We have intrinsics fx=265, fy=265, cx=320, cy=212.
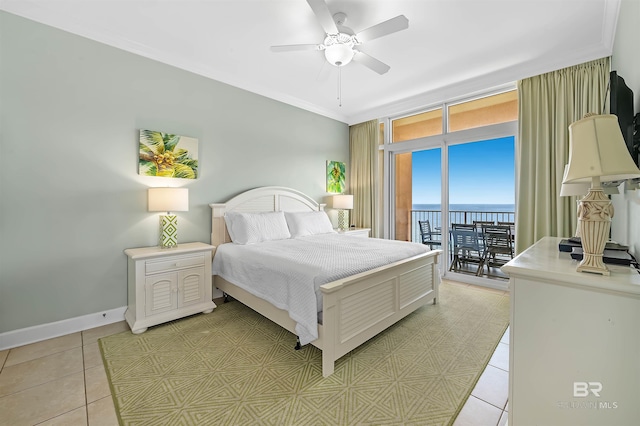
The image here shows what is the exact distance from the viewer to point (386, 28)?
212 centimetres

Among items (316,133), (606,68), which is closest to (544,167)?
(606,68)

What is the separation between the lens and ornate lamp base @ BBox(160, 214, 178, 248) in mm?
2777

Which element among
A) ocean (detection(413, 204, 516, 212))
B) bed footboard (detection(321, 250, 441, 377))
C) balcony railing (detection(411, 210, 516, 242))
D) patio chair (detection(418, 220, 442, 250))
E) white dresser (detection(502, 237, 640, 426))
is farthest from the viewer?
patio chair (detection(418, 220, 442, 250))

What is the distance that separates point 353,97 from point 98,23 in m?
3.20

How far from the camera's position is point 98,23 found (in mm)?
2504

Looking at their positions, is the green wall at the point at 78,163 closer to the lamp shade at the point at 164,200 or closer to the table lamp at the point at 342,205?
the lamp shade at the point at 164,200

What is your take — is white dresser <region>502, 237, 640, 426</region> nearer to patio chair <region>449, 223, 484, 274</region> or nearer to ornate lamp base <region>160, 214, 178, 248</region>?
ornate lamp base <region>160, 214, 178, 248</region>

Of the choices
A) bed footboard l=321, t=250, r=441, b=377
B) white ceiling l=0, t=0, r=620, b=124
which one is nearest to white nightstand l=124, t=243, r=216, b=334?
bed footboard l=321, t=250, r=441, b=377

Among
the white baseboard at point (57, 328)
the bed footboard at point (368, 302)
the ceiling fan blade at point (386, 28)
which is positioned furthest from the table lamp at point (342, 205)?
the white baseboard at point (57, 328)

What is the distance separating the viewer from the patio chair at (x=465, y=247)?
405 cm

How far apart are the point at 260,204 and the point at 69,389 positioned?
261 centimetres

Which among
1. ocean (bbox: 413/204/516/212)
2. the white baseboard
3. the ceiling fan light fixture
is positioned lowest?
the white baseboard

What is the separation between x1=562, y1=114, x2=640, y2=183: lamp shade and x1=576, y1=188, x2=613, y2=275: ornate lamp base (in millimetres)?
112

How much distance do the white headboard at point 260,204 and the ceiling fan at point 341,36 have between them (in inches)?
75.4
